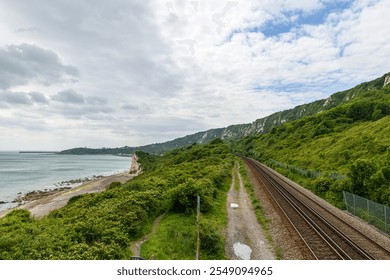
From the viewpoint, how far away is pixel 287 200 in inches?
1200

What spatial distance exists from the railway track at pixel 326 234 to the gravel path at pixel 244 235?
283cm

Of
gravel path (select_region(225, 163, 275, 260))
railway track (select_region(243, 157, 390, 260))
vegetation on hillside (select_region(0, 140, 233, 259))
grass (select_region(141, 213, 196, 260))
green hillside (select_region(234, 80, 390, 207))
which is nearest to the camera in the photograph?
vegetation on hillside (select_region(0, 140, 233, 259))

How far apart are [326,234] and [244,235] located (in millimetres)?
5925

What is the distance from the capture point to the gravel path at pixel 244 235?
1654cm

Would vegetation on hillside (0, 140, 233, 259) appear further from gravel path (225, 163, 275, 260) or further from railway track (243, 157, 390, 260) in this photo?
railway track (243, 157, 390, 260)

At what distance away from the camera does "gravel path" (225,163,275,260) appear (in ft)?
54.3

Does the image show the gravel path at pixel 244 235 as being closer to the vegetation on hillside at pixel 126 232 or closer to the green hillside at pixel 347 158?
the vegetation on hillside at pixel 126 232

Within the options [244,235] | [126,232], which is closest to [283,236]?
[244,235]

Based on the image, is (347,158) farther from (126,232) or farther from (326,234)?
(126,232)

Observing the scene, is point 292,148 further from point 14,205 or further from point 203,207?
point 14,205

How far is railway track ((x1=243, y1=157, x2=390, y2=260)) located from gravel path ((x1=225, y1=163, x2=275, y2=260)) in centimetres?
283

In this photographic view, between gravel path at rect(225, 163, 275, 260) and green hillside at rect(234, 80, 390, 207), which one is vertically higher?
green hillside at rect(234, 80, 390, 207)

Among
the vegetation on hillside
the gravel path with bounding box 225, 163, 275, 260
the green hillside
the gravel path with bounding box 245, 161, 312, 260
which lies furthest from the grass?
the green hillside

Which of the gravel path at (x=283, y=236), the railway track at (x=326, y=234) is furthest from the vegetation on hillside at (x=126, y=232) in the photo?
the railway track at (x=326, y=234)
